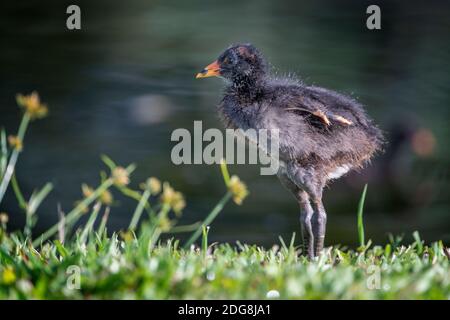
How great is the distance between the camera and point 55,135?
7.11 meters

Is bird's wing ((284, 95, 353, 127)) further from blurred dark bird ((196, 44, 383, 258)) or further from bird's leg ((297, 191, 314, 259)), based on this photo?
bird's leg ((297, 191, 314, 259))

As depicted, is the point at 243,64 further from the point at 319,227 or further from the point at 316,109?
the point at 319,227

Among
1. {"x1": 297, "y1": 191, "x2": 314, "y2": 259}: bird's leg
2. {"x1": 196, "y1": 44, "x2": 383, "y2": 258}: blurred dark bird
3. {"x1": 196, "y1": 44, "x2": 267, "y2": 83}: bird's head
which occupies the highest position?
{"x1": 196, "y1": 44, "x2": 267, "y2": 83}: bird's head

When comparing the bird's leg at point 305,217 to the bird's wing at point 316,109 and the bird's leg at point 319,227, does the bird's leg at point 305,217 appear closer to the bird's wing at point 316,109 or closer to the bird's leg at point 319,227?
the bird's leg at point 319,227

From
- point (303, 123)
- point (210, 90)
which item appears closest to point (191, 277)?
point (303, 123)

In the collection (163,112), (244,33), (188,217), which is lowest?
(188,217)

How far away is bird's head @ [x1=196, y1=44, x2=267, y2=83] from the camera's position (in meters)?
3.69

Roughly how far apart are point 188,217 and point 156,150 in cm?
105

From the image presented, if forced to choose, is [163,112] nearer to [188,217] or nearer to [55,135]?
[55,135]

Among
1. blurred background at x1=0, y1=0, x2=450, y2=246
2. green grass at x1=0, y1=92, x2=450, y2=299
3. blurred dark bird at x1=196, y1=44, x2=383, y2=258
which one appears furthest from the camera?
blurred background at x1=0, y1=0, x2=450, y2=246

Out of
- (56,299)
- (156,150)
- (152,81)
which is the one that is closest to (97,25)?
(152,81)

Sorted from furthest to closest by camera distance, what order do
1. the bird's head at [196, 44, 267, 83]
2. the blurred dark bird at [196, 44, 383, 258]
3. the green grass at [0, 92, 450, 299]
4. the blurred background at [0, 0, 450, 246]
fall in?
the blurred background at [0, 0, 450, 246] < the bird's head at [196, 44, 267, 83] < the blurred dark bird at [196, 44, 383, 258] < the green grass at [0, 92, 450, 299]

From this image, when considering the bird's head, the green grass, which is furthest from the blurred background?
the green grass

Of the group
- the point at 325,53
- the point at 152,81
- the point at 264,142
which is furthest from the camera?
the point at 325,53
